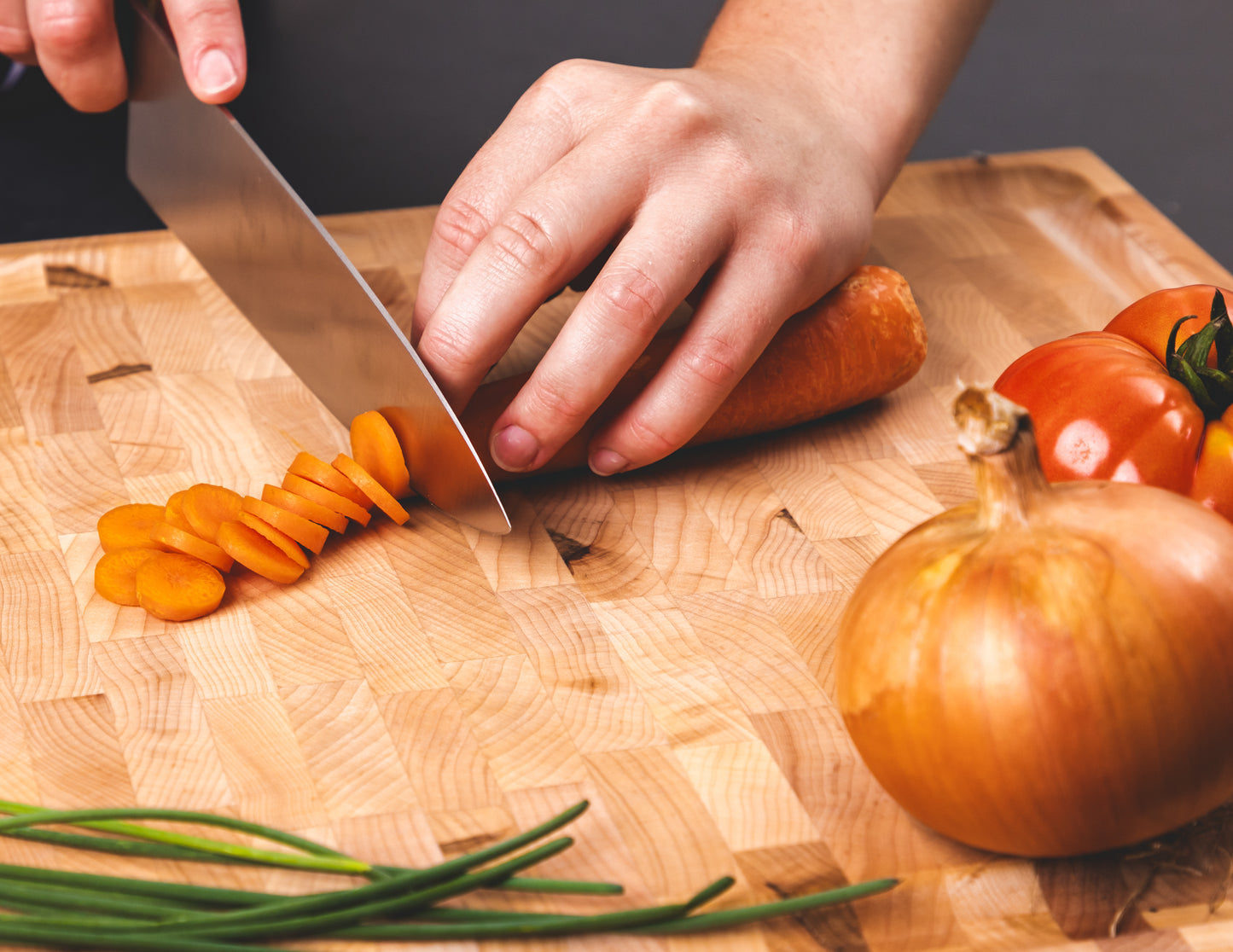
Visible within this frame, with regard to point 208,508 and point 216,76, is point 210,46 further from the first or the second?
point 208,508

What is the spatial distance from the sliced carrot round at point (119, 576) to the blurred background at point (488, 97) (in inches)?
45.8

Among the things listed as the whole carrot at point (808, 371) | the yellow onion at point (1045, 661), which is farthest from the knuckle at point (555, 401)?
the yellow onion at point (1045, 661)

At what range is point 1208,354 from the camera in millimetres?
1317

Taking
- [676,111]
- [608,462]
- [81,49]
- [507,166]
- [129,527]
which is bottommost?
[129,527]

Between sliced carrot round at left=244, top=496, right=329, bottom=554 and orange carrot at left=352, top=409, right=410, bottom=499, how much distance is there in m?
0.10

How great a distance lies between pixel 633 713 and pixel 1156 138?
248 centimetres

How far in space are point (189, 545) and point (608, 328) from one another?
462 mm

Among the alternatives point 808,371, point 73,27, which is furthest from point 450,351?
point 73,27

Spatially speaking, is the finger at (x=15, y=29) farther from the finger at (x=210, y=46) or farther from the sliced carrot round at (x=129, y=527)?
the sliced carrot round at (x=129, y=527)

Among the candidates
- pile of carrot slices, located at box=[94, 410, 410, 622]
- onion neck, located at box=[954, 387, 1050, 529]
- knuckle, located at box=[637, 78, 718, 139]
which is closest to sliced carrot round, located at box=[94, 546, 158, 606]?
pile of carrot slices, located at box=[94, 410, 410, 622]

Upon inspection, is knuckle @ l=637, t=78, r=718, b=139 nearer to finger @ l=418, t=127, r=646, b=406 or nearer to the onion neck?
finger @ l=418, t=127, r=646, b=406

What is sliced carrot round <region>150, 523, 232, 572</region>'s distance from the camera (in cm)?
126

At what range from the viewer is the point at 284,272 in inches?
58.1

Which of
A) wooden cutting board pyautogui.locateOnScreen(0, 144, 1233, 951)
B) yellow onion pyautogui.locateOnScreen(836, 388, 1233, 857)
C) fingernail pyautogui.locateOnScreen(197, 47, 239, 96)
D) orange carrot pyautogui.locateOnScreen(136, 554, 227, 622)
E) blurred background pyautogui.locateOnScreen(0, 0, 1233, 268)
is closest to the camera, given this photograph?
yellow onion pyautogui.locateOnScreen(836, 388, 1233, 857)
